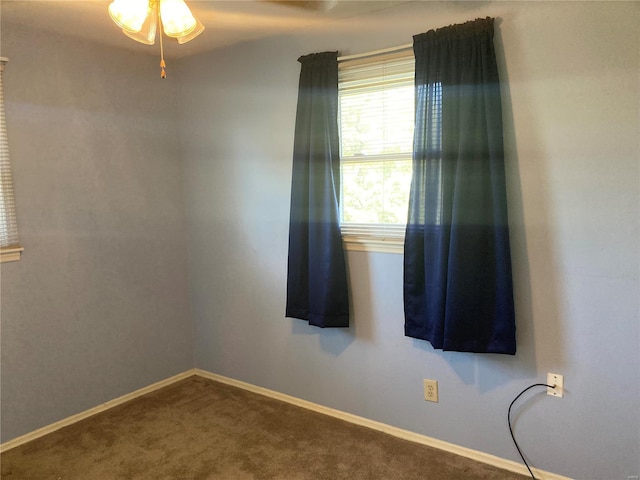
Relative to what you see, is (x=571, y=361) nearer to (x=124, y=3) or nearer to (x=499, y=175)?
(x=499, y=175)

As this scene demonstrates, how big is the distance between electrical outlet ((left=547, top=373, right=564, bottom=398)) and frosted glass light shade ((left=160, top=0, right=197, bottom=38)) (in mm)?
2121

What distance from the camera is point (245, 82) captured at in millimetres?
2955

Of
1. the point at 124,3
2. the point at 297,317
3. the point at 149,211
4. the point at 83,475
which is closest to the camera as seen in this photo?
the point at 124,3

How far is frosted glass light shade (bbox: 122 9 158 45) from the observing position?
1594mm

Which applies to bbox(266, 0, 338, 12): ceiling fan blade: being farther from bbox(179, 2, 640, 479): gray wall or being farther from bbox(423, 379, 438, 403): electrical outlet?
bbox(423, 379, 438, 403): electrical outlet

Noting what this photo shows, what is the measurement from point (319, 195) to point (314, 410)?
4.50 feet

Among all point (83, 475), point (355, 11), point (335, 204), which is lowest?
point (83, 475)

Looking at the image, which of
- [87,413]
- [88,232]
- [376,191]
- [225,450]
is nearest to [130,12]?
[376,191]

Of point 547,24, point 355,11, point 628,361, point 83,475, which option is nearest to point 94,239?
point 83,475

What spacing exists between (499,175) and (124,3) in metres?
1.64

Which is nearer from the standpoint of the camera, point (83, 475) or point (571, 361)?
point (571, 361)

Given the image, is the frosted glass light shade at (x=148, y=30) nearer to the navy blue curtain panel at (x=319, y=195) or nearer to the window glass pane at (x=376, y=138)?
the navy blue curtain panel at (x=319, y=195)

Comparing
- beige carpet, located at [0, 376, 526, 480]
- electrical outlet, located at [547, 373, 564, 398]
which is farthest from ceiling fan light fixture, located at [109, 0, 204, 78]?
electrical outlet, located at [547, 373, 564, 398]

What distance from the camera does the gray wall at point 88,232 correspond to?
2.52 metres
